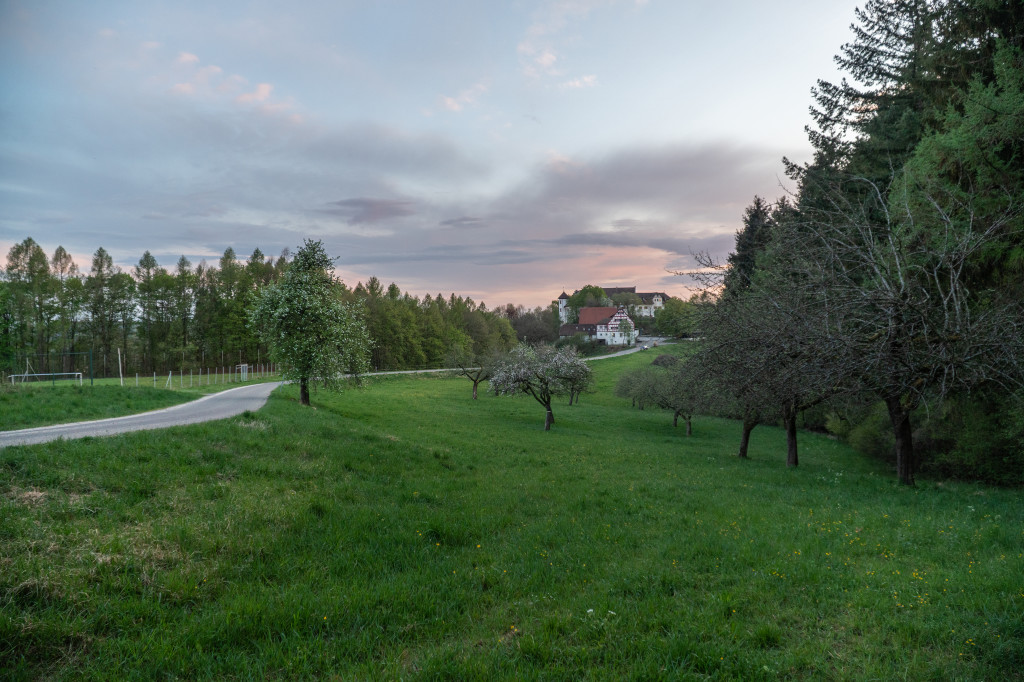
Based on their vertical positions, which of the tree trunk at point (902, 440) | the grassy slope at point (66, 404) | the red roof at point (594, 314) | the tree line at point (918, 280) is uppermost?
the red roof at point (594, 314)

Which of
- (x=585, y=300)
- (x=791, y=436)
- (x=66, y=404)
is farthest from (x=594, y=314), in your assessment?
(x=66, y=404)

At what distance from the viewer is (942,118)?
13875 millimetres

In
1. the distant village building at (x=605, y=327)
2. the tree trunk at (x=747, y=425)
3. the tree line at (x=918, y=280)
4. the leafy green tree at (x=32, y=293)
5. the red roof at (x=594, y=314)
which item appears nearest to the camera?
the tree line at (x=918, y=280)

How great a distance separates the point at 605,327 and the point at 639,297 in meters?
37.9

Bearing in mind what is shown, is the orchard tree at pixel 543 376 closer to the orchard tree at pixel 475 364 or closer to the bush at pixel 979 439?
the orchard tree at pixel 475 364

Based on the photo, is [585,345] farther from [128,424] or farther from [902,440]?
[128,424]

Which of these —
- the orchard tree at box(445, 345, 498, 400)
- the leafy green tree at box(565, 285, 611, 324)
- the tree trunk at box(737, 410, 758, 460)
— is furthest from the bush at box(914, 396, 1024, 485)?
the leafy green tree at box(565, 285, 611, 324)

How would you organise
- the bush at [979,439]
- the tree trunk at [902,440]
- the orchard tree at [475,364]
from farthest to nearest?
the orchard tree at [475,364] → the bush at [979,439] → the tree trunk at [902,440]

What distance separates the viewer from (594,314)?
145000 millimetres

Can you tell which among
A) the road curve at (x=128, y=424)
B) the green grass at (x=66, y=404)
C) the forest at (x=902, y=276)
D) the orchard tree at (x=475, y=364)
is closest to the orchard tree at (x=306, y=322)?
the road curve at (x=128, y=424)

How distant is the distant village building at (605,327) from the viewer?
117713 mm

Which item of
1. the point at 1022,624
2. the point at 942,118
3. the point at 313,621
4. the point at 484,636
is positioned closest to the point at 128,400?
the point at 313,621

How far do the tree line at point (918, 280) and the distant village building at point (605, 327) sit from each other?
96583 mm

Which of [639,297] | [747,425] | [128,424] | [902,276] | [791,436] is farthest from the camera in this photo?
[639,297]
